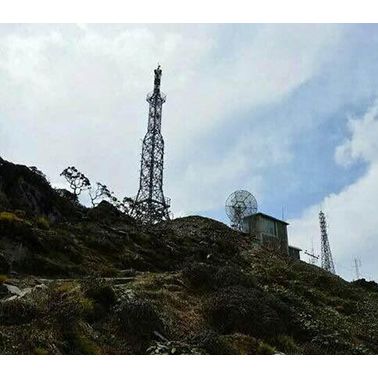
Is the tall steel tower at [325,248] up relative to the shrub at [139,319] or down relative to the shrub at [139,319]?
up

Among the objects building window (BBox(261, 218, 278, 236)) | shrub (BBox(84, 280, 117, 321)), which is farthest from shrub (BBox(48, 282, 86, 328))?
building window (BBox(261, 218, 278, 236))

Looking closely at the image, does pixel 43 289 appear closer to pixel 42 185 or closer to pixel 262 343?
pixel 262 343

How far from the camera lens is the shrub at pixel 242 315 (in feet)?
45.0

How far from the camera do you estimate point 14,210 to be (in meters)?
22.2

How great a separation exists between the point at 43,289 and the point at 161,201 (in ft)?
79.7

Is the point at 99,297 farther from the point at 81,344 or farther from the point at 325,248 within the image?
the point at 325,248

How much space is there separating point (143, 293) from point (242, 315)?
282 centimetres

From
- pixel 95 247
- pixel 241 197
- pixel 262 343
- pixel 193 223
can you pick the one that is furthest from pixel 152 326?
pixel 241 197

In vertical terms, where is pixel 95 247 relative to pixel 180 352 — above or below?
above

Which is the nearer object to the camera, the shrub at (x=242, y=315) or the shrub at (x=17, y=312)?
the shrub at (x=17, y=312)

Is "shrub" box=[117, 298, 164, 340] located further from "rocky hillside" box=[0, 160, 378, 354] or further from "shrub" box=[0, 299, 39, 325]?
"shrub" box=[0, 299, 39, 325]

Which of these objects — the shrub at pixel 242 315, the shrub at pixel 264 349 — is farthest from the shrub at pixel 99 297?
the shrub at pixel 264 349

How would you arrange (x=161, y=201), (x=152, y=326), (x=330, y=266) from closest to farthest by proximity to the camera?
(x=152, y=326), (x=161, y=201), (x=330, y=266)

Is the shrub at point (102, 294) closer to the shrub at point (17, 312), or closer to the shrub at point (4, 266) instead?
the shrub at point (17, 312)
